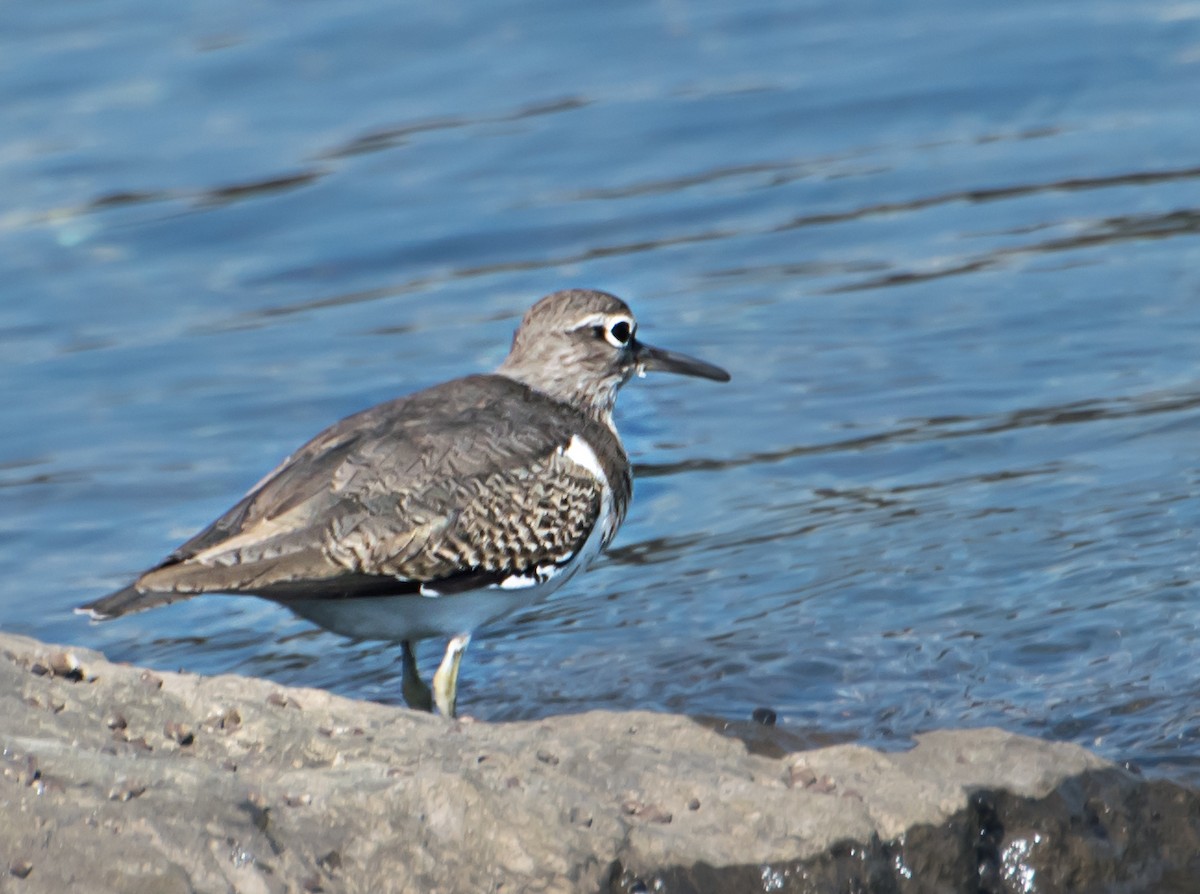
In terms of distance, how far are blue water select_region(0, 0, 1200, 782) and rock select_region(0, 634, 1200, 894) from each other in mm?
986

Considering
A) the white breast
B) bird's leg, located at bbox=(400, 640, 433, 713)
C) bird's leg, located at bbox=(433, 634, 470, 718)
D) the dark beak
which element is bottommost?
bird's leg, located at bbox=(400, 640, 433, 713)

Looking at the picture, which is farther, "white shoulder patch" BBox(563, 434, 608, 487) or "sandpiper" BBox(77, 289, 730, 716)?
"white shoulder patch" BBox(563, 434, 608, 487)

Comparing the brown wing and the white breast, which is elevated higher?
the brown wing

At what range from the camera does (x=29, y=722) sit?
4.68 metres

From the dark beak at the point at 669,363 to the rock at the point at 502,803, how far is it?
274cm

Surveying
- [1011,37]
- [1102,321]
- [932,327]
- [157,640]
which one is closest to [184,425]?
[157,640]

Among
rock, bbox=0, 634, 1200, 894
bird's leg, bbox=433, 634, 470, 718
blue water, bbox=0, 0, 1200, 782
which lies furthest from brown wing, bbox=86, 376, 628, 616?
rock, bbox=0, 634, 1200, 894

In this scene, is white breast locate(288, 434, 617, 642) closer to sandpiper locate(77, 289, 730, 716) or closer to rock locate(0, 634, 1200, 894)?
sandpiper locate(77, 289, 730, 716)

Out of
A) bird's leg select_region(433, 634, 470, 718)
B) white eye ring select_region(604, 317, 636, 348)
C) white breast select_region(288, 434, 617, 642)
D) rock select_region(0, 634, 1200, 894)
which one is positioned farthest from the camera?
white eye ring select_region(604, 317, 636, 348)

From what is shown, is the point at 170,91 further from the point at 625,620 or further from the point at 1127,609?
the point at 1127,609

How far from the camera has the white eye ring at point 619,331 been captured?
8031mm

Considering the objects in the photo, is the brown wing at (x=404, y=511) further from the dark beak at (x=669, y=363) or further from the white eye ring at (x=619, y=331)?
the dark beak at (x=669, y=363)

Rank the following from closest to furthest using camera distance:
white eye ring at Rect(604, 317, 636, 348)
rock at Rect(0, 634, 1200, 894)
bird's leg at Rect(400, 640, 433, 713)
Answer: rock at Rect(0, 634, 1200, 894) → bird's leg at Rect(400, 640, 433, 713) → white eye ring at Rect(604, 317, 636, 348)

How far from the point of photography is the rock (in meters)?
4.21
